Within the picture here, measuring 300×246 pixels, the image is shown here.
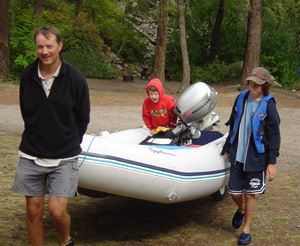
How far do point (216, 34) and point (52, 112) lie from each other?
29082 mm

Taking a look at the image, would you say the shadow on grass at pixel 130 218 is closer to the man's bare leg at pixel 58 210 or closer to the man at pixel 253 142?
the man at pixel 253 142

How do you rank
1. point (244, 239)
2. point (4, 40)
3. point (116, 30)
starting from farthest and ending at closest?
1. point (116, 30)
2. point (4, 40)
3. point (244, 239)

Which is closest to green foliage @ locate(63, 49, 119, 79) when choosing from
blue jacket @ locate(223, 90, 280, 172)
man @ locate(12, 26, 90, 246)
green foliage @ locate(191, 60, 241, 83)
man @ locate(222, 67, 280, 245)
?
green foliage @ locate(191, 60, 241, 83)

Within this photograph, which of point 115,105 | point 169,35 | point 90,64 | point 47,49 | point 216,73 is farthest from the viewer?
point 169,35

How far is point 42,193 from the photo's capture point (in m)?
3.80

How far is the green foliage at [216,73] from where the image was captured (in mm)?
28109

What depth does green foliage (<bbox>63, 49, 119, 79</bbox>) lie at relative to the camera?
27.7m

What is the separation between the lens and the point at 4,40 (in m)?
20.7

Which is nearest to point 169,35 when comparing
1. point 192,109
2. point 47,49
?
point 192,109

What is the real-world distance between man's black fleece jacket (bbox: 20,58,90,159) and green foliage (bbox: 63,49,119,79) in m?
24.1

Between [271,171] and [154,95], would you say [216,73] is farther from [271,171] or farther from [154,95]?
[271,171]

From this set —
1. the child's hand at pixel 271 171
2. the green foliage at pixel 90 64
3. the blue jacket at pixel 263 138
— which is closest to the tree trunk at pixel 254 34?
the green foliage at pixel 90 64

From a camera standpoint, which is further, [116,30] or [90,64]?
[116,30]

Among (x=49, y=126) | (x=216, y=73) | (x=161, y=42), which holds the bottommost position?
(x=216, y=73)
